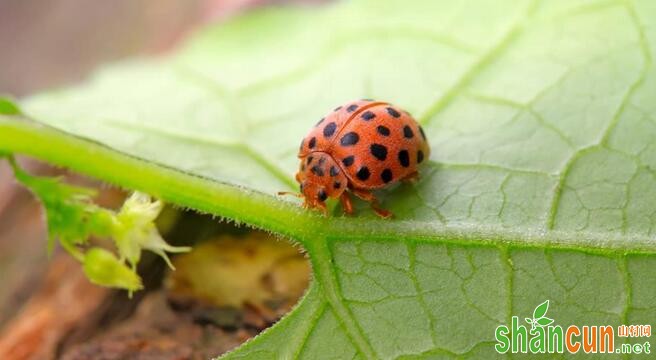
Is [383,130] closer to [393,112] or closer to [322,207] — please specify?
[393,112]

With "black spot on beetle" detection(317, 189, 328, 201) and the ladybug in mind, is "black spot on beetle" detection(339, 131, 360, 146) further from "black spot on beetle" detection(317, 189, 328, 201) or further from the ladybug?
"black spot on beetle" detection(317, 189, 328, 201)

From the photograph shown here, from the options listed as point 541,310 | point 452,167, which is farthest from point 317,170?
point 541,310

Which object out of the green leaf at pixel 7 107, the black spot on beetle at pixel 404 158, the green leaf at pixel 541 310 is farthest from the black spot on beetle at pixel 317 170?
the green leaf at pixel 7 107

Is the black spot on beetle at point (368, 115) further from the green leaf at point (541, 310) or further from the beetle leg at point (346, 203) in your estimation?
the green leaf at point (541, 310)

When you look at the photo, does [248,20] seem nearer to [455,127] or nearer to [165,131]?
[165,131]

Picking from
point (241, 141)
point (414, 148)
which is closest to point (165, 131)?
point (241, 141)

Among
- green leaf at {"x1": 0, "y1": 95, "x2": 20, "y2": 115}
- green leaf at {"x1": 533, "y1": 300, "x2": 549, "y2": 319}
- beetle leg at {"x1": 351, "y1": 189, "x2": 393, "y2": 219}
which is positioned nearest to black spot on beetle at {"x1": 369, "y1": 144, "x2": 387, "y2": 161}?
beetle leg at {"x1": 351, "y1": 189, "x2": 393, "y2": 219}

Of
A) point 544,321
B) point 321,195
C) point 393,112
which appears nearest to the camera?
point 544,321

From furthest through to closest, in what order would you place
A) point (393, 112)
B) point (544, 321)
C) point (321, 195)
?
point (393, 112) → point (321, 195) → point (544, 321)
